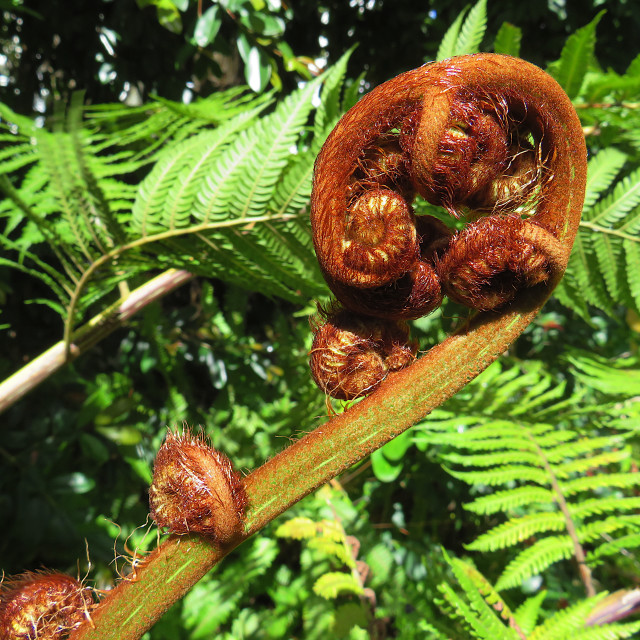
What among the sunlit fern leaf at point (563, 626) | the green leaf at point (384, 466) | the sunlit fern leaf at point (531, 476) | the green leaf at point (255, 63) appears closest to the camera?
the sunlit fern leaf at point (563, 626)

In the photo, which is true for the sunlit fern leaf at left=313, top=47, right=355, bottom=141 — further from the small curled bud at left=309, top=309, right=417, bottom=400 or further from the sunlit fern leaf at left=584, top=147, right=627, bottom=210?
the small curled bud at left=309, top=309, right=417, bottom=400

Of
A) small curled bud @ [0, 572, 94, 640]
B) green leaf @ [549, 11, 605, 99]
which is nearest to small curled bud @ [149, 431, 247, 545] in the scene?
small curled bud @ [0, 572, 94, 640]

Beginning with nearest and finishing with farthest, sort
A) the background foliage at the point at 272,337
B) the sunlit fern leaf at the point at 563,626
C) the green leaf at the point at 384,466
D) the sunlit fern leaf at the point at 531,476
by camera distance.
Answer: the sunlit fern leaf at the point at 563,626 → the background foliage at the point at 272,337 → the sunlit fern leaf at the point at 531,476 → the green leaf at the point at 384,466

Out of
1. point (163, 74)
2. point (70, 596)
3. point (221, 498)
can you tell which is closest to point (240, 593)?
point (70, 596)

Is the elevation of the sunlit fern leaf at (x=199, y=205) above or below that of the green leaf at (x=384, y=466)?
above

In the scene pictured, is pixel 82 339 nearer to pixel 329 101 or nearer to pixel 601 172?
pixel 329 101

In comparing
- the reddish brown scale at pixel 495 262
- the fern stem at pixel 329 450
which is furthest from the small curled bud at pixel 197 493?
the reddish brown scale at pixel 495 262

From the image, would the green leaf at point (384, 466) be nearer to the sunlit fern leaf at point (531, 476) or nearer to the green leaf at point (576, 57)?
the sunlit fern leaf at point (531, 476)

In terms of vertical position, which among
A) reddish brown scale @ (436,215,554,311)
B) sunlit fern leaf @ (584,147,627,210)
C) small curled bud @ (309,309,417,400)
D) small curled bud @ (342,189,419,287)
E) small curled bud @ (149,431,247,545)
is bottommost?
sunlit fern leaf @ (584,147,627,210)
